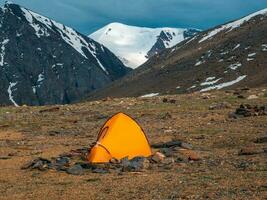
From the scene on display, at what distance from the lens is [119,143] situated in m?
26.0

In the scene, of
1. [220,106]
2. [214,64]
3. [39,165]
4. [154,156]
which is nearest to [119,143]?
[154,156]

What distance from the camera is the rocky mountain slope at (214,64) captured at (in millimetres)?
117000

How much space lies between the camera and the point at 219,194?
17.6 m

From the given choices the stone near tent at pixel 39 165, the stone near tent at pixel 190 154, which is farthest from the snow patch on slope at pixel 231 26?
the stone near tent at pixel 39 165

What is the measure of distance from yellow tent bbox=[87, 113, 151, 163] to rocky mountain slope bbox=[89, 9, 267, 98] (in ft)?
239

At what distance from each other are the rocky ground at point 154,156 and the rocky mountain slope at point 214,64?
59.0 meters

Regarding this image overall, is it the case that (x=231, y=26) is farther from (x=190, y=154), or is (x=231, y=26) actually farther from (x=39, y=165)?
(x=39, y=165)

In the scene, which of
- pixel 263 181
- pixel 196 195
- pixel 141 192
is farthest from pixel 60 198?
pixel 263 181

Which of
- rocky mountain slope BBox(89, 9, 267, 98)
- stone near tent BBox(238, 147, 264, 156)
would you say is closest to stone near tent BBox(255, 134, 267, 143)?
stone near tent BBox(238, 147, 264, 156)

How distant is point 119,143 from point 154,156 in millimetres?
2166

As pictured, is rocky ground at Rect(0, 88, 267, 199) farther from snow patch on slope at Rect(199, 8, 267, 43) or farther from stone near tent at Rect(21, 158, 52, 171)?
snow patch on slope at Rect(199, 8, 267, 43)

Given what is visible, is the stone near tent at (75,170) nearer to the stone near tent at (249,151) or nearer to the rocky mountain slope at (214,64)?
Result: the stone near tent at (249,151)

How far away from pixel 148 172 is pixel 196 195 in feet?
16.7

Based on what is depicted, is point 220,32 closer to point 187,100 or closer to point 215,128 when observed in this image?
point 187,100
